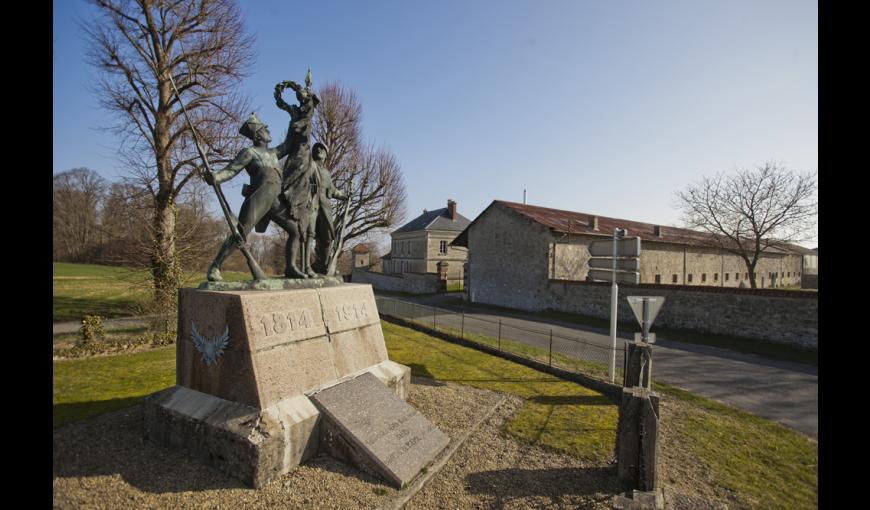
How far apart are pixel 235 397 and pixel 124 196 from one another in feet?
42.6

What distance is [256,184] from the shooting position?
5215 millimetres

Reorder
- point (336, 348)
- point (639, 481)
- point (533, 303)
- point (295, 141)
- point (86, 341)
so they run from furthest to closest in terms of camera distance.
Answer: point (533, 303), point (86, 341), point (295, 141), point (336, 348), point (639, 481)

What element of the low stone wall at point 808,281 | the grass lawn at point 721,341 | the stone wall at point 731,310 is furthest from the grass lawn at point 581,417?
the low stone wall at point 808,281

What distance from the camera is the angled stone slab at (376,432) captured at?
4090 millimetres

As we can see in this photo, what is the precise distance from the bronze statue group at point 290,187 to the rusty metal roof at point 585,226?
17.0 meters

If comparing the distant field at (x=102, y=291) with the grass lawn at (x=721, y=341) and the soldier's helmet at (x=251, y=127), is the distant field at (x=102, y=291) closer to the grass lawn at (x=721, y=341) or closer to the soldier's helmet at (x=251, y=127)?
the soldier's helmet at (x=251, y=127)

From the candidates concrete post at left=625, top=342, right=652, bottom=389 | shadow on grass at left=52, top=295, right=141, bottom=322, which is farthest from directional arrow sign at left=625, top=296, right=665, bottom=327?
shadow on grass at left=52, top=295, right=141, bottom=322

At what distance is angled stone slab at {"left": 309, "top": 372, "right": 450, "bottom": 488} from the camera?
13.4 ft

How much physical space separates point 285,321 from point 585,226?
2367cm

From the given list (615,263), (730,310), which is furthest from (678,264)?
(615,263)

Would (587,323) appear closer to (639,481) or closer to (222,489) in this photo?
(639,481)

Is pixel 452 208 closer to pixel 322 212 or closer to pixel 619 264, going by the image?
pixel 619 264

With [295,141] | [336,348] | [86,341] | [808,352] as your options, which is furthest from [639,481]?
[86,341]
